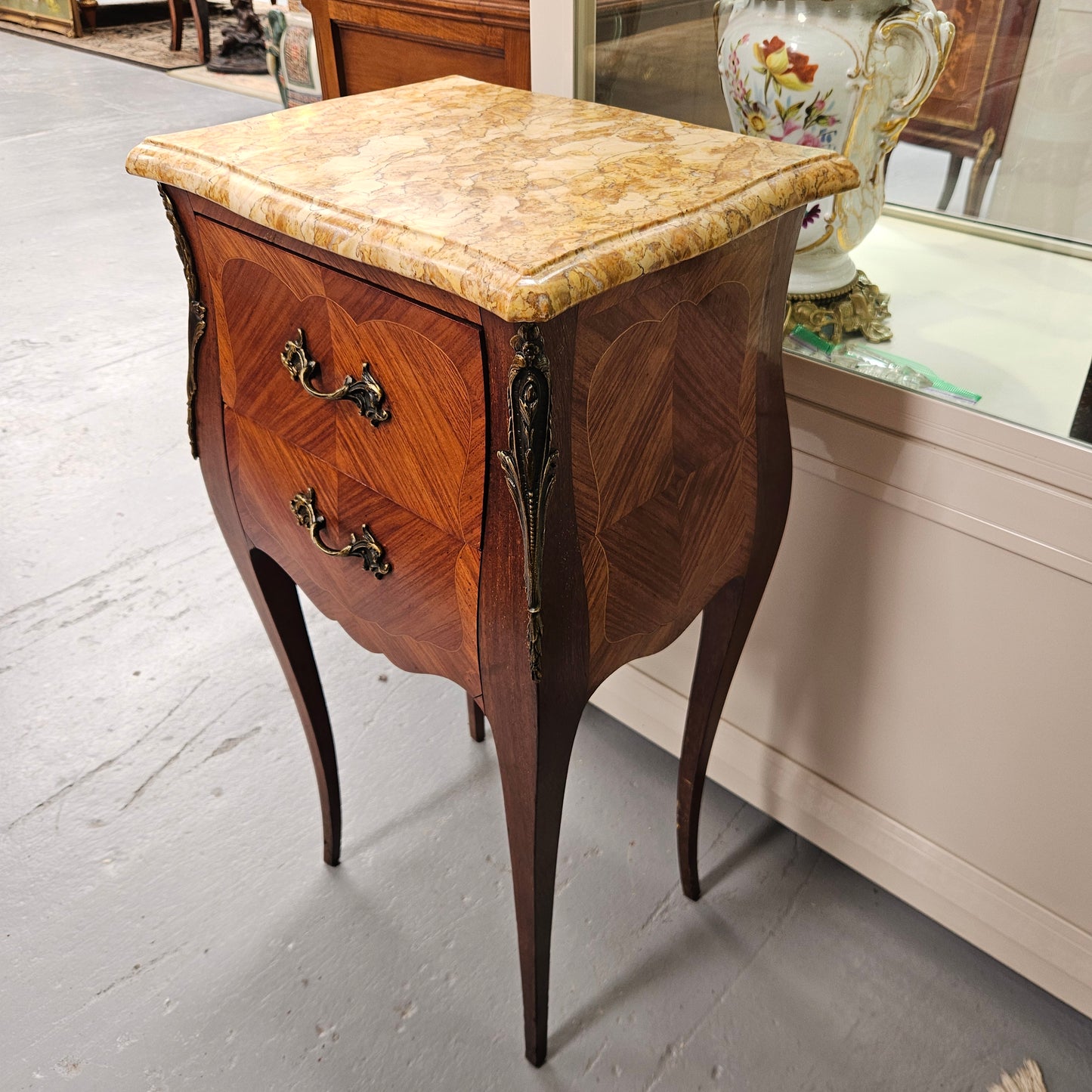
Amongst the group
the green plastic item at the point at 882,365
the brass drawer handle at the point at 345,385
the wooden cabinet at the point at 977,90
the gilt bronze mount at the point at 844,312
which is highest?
the wooden cabinet at the point at 977,90

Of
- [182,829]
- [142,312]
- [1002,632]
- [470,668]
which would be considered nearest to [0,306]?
[142,312]

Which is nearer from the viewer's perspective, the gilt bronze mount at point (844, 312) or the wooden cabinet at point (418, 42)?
the gilt bronze mount at point (844, 312)

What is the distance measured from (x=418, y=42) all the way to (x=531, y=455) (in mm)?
2387

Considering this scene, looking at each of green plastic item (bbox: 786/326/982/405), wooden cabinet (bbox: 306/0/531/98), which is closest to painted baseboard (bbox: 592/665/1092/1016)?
green plastic item (bbox: 786/326/982/405)

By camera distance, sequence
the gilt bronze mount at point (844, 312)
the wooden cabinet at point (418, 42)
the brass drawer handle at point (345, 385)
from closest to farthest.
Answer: the brass drawer handle at point (345, 385)
the gilt bronze mount at point (844, 312)
the wooden cabinet at point (418, 42)

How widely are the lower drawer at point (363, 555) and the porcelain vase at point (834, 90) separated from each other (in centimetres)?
54

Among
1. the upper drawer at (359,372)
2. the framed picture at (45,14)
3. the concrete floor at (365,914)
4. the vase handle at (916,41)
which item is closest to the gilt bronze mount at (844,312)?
the vase handle at (916,41)

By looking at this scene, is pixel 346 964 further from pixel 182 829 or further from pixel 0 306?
pixel 0 306

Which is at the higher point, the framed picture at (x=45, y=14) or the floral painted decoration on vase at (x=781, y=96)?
the floral painted decoration on vase at (x=781, y=96)

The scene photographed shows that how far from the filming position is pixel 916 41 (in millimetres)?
986

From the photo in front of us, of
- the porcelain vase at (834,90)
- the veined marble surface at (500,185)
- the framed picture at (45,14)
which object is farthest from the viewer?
the framed picture at (45,14)

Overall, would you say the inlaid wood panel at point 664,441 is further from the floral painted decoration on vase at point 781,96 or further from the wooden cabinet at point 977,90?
the wooden cabinet at point 977,90

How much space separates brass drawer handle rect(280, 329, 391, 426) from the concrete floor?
2.50ft

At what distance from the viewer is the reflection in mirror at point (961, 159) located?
3.25 feet
